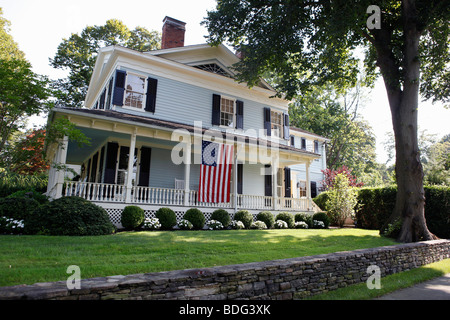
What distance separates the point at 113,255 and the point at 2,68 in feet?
19.6

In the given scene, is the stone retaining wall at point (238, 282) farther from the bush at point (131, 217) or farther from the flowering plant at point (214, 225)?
the bush at point (131, 217)

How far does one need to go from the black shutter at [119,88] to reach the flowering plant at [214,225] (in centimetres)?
641

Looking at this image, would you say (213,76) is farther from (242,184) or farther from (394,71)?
(394,71)

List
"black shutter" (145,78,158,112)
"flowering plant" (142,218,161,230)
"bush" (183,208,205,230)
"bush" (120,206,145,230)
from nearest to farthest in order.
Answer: "bush" (120,206,145,230) → "flowering plant" (142,218,161,230) → "bush" (183,208,205,230) → "black shutter" (145,78,158,112)

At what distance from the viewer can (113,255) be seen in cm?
546

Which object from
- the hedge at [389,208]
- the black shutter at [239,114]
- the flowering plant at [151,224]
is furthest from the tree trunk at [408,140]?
the flowering plant at [151,224]

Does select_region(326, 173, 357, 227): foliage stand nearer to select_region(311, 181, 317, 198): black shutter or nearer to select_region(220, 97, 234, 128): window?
select_region(220, 97, 234, 128): window

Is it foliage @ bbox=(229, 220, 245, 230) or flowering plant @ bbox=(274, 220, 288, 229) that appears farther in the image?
flowering plant @ bbox=(274, 220, 288, 229)

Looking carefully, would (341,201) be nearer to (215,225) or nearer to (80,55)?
(215,225)

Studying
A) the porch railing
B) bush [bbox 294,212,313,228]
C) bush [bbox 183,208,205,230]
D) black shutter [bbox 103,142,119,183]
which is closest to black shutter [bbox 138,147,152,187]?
the porch railing

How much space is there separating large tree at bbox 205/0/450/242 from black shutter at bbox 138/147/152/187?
18.6 feet

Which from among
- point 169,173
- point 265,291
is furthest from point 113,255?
point 169,173

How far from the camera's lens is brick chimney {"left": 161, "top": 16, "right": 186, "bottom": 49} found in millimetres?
15891

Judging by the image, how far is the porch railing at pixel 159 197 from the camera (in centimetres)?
1028
